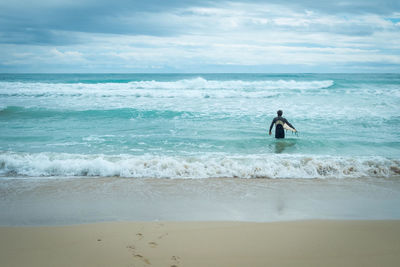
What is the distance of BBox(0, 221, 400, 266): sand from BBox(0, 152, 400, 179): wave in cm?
250

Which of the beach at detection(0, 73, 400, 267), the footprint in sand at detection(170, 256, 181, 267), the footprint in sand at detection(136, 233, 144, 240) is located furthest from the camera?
the footprint in sand at detection(136, 233, 144, 240)

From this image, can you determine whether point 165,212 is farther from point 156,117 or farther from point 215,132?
point 156,117

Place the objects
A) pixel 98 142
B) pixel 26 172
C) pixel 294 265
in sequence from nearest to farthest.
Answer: pixel 294 265 → pixel 26 172 → pixel 98 142

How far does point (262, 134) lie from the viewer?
1109 cm

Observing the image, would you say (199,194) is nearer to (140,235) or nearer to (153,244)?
(140,235)

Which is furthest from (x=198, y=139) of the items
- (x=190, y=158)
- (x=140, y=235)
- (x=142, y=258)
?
(x=142, y=258)

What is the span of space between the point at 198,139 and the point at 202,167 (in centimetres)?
342

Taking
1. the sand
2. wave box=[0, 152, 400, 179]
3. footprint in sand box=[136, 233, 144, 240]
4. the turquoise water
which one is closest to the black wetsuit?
the turquoise water

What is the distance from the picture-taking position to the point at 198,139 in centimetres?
1040

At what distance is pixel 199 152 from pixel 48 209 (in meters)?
4.56

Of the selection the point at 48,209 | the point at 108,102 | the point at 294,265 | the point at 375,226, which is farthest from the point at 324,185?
the point at 108,102

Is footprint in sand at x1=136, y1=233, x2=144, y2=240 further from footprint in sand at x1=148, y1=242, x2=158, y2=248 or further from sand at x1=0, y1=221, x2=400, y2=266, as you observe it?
footprint in sand at x1=148, y1=242, x2=158, y2=248

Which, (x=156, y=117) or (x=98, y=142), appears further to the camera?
(x=156, y=117)

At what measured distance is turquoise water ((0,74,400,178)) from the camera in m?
7.02
